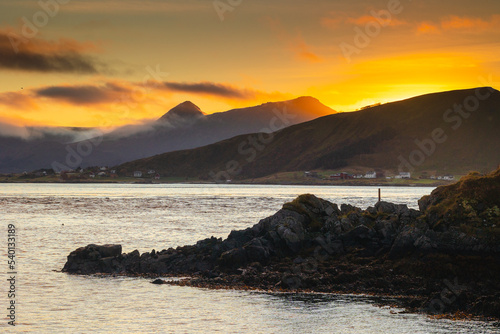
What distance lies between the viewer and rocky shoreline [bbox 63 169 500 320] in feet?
127

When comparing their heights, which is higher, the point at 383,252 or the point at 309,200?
the point at 309,200

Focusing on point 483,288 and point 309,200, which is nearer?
point 483,288

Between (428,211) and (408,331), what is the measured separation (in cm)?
1774

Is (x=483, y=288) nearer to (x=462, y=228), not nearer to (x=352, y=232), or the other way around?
(x=462, y=228)

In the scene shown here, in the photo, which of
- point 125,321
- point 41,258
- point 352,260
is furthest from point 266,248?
point 41,258

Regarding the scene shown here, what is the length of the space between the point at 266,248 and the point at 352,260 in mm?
6772

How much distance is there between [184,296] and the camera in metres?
38.1

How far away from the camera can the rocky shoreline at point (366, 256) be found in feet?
127

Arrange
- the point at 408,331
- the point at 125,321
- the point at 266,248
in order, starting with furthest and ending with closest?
1. the point at 266,248
2. the point at 125,321
3. the point at 408,331

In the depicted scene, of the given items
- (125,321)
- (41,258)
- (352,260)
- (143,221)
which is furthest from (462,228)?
(143,221)

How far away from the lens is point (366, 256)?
147ft

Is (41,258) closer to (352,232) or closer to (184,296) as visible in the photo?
(184,296)

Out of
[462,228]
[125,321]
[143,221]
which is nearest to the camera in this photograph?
[125,321]

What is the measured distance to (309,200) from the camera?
174 ft
